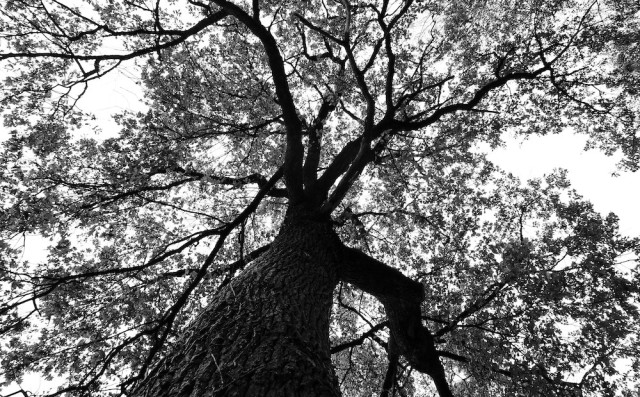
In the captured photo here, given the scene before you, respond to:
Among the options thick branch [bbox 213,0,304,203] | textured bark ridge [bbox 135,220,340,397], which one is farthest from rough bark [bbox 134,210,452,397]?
thick branch [bbox 213,0,304,203]

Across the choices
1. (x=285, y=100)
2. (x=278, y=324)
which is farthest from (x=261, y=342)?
(x=285, y=100)

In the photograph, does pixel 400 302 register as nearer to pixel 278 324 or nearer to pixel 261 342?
pixel 278 324

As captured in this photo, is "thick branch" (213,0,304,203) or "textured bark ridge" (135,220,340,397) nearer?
"textured bark ridge" (135,220,340,397)

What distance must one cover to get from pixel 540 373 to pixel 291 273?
14.1 ft

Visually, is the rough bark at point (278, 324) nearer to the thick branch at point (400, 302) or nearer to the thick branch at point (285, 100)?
the thick branch at point (400, 302)

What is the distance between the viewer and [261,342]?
8.84ft

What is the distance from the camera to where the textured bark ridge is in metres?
2.24

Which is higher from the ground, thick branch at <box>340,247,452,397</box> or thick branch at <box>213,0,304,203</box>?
thick branch at <box>213,0,304,203</box>

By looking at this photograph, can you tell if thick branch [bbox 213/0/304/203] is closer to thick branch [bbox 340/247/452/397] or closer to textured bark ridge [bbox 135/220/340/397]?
thick branch [bbox 340/247/452/397]

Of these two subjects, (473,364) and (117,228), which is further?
(117,228)

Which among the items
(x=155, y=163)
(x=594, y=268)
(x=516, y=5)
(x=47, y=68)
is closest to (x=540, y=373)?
(x=594, y=268)

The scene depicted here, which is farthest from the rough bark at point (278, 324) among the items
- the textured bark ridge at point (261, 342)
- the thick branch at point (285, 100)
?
the thick branch at point (285, 100)

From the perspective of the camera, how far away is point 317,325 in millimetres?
3523

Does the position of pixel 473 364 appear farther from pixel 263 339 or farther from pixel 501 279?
pixel 263 339
